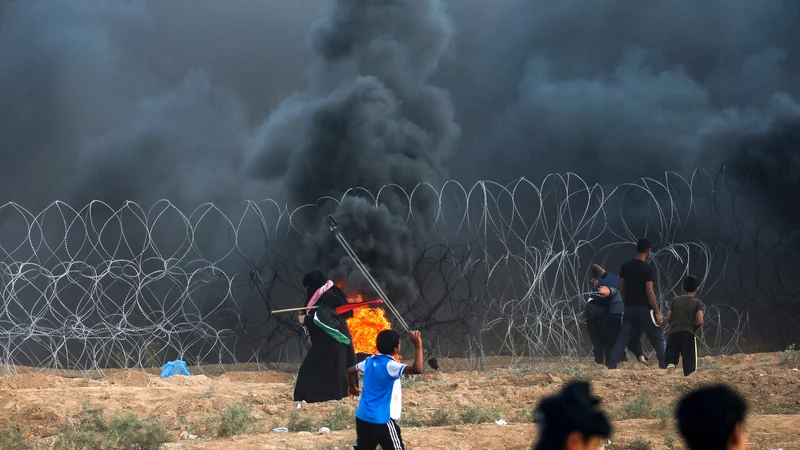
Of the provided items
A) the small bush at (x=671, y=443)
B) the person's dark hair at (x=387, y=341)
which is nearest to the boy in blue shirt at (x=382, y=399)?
the person's dark hair at (x=387, y=341)

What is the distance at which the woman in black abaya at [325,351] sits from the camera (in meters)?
9.01

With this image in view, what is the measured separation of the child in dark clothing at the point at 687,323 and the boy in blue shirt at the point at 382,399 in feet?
16.4

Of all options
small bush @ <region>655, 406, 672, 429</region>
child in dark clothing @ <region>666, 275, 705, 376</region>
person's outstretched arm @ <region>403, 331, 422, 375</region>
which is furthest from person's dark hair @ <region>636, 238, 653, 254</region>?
person's outstretched arm @ <region>403, 331, 422, 375</region>

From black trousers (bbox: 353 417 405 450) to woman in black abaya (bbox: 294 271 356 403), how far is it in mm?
3643

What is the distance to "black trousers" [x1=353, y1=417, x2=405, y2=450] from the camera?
528cm

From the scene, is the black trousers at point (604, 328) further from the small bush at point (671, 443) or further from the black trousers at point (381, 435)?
the black trousers at point (381, 435)

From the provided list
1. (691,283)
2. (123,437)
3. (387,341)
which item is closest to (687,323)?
(691,283)

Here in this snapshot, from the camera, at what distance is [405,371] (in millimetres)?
5320

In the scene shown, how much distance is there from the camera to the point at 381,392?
209 inches

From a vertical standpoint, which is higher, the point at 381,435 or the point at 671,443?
the point at 381,435

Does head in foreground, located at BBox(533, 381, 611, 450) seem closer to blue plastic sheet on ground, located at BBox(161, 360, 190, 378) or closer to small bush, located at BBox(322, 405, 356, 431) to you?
small bush, located at BBox(322, 405, 356, 431)

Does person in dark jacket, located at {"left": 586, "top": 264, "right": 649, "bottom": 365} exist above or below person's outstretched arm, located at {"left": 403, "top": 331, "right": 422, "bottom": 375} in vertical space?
above

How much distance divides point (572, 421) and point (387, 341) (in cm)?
270

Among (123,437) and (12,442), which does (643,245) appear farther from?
(12,442)
